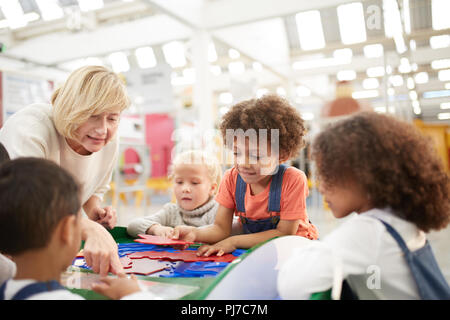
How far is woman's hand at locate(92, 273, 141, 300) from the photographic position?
63 cm

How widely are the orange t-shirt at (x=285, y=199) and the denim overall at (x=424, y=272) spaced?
1.23 ft

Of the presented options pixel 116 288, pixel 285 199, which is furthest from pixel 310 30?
pixel 116 288

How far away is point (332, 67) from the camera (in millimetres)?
3309

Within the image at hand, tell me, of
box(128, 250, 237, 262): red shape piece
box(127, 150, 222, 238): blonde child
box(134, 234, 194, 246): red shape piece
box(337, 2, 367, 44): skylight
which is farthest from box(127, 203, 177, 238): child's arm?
box(337, 2, 367, 44): skylight

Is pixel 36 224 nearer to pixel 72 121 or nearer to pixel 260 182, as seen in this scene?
pixel 72 121

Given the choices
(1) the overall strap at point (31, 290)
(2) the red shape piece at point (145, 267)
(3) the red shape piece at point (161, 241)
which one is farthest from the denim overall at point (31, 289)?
(3) the red shape piece at point (161, 241)

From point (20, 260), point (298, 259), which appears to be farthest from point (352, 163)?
point (20, 260)

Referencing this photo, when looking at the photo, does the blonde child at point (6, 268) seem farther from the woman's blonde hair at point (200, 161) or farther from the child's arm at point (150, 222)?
the woman's blonde hair at point (200, 161)

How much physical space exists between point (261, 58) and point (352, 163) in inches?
185

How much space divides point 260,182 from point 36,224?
68 cm

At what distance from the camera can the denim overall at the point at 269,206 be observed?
1.05m

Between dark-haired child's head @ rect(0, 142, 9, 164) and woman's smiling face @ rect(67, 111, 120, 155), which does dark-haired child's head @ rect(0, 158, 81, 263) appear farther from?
woman's smiling face @ rect(67, 111, 120, 155)

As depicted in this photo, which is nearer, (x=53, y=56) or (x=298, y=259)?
(x=298, y=259)
